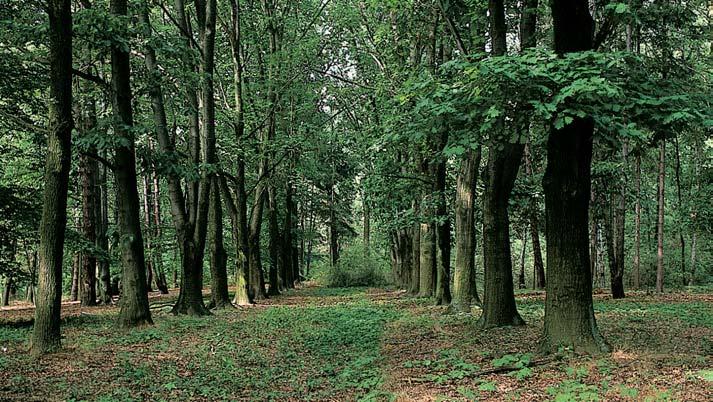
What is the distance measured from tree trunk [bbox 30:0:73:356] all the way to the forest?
0.11ft

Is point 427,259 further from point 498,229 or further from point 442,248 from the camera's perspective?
point 498,229

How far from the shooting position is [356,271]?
3469 centimetres

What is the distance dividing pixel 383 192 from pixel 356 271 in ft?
54.4

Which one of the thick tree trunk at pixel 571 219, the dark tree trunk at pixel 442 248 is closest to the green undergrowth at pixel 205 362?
the thick tree trunk at pixel 571 219

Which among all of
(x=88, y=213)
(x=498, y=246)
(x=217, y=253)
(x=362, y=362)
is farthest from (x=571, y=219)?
(x=88, y=213)

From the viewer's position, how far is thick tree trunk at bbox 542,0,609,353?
292 inches

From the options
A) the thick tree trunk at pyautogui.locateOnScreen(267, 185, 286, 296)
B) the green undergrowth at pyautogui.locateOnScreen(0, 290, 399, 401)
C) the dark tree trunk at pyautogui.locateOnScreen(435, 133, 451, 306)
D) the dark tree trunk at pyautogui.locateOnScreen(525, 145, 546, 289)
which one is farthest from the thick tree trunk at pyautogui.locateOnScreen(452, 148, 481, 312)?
the thick tree trunk at pyautogui.locateOnScreen(267, 185, 286, 296)

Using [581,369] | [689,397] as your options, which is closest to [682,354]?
[581,369]

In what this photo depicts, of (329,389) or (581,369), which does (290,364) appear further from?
(581,369)

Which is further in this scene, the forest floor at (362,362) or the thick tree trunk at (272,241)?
the thick tree trunk at (272,241)

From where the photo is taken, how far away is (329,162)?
31969 mm

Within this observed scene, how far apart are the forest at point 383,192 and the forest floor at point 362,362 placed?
0.05 m

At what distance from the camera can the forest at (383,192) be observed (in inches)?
254

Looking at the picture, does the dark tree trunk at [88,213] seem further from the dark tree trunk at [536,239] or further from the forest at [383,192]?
the dark tree trunk at [536,239]
